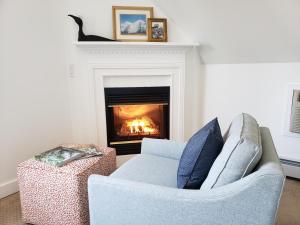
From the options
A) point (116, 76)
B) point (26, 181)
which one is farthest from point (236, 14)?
point (26, 181)

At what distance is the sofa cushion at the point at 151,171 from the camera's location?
4.83ft

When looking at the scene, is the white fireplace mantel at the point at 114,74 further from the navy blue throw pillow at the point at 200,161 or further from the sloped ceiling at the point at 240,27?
the navy blue throw pillow at the point at 200,161

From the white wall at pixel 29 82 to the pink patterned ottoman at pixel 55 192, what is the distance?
2.07 feet

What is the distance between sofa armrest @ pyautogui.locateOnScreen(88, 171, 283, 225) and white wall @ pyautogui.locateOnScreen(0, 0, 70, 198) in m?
1.35

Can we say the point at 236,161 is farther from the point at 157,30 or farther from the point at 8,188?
the point at 8,188

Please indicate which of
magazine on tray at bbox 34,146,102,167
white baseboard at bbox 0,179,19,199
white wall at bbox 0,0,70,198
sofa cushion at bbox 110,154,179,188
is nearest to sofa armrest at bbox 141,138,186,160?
sofa cushion at bbox 110,154,179,188

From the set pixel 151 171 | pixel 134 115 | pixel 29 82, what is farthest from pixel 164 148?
pixel 29 82

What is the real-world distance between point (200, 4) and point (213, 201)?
1888 mm

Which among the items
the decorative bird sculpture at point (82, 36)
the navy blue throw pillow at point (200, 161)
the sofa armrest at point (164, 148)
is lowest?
the sofa armrest at point (164, 148)

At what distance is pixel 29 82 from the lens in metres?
2.24

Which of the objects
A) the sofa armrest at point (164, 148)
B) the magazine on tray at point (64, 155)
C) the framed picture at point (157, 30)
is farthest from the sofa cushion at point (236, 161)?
the framed picture at point (157, 30)

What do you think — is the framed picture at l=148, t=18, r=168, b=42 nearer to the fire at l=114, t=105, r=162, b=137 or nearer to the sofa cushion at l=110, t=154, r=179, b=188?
the fire at l=114, t=105, r=162, b=137

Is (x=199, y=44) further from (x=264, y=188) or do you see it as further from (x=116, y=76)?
(x=264, y=188)

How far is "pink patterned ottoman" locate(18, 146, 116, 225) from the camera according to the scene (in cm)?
154
